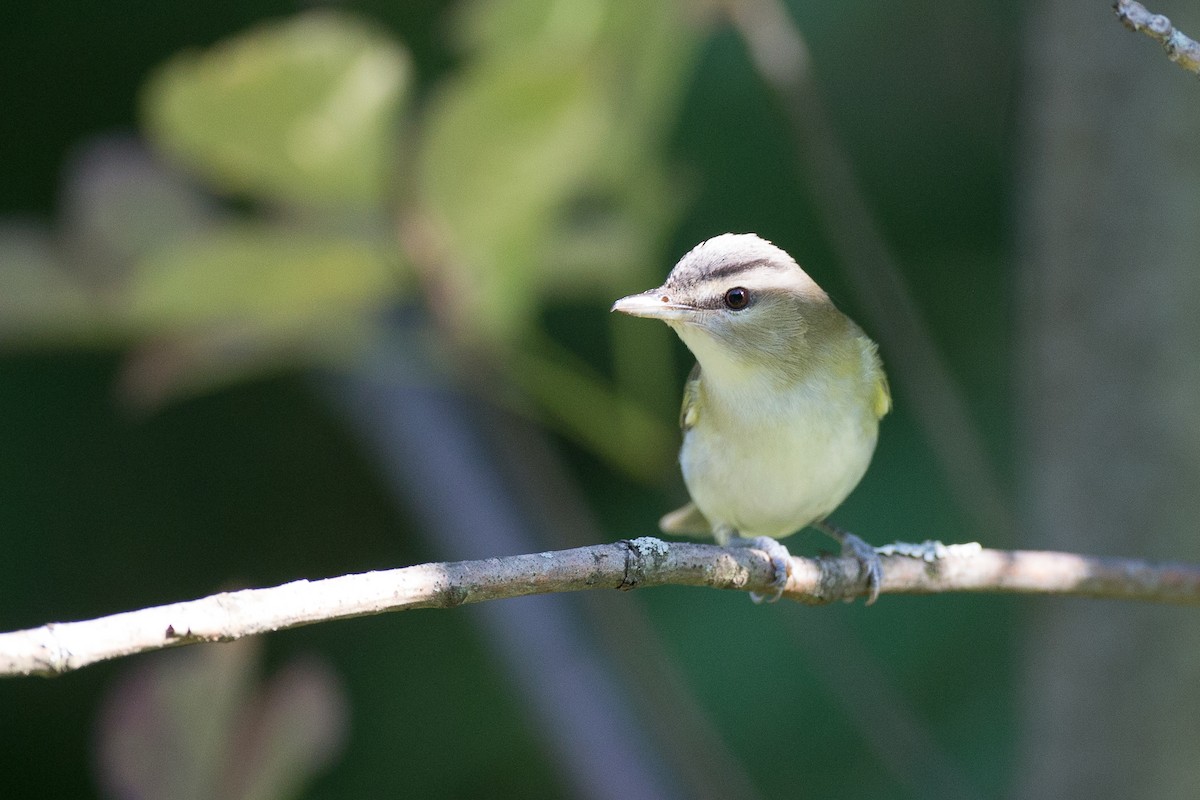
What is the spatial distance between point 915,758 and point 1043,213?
109 cm

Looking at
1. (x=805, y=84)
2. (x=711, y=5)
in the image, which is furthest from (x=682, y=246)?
(x=711, y=5)

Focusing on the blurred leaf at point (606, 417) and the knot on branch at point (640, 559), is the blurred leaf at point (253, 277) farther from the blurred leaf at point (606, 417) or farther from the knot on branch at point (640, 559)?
the knot on branch at point (640, 559)

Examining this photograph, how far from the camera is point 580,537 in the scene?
97.0 inches

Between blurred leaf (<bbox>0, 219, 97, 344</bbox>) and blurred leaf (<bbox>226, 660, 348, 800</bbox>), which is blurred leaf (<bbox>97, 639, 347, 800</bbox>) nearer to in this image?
blurred leaf (<bbox>226, 660, 348, 800</bbox>)

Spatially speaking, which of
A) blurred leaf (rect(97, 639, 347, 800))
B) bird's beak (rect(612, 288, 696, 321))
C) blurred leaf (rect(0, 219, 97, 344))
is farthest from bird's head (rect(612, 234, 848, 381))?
blurred leaf (rect(0, 219, 97, 344))

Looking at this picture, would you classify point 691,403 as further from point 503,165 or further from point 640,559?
point 640,559

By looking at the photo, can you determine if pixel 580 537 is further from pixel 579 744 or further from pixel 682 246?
pixel 682 246

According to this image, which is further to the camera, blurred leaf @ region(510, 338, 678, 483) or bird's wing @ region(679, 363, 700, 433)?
blurred leaf @ region(510, 338, 678, 483)

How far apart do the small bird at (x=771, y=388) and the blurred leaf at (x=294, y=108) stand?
534 millimetres

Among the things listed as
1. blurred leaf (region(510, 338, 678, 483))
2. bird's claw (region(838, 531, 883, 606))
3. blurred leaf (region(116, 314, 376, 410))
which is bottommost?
bird's claw (region(838, 531, 883, 606))

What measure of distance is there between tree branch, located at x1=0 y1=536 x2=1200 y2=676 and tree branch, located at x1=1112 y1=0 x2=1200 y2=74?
0.61 m

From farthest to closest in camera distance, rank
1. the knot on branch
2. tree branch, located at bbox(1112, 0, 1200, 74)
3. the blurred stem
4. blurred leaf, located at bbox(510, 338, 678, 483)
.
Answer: blurred leaf, located at bbox(510, 338, 678, 483) < the blurred stem < the knot on branch < tree branch, located at bbox(1112, 0, 1200, 74)

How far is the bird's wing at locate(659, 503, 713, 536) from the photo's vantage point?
233 cm

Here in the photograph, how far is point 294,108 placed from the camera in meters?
1.90
